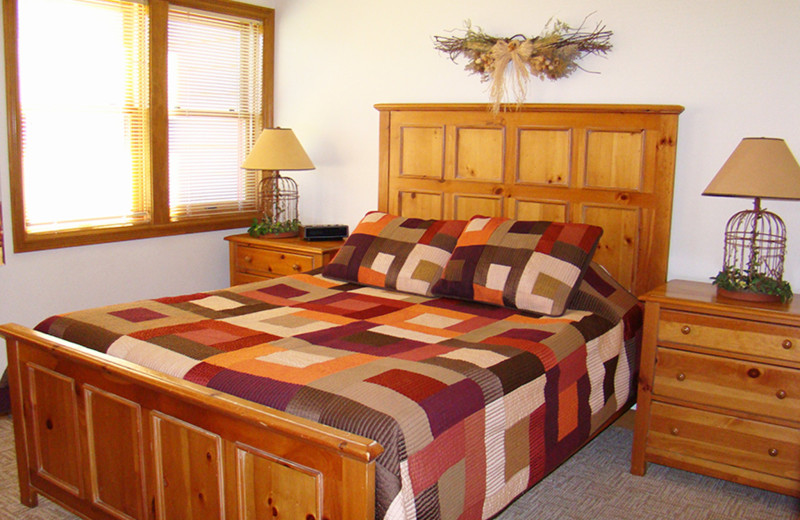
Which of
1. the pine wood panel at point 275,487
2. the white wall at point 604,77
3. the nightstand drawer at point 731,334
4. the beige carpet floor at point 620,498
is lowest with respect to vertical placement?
the beige carpet floor at point 620,498

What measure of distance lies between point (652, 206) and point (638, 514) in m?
1.36

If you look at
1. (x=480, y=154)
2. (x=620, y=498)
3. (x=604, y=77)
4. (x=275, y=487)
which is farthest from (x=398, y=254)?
(x=275, y=487)

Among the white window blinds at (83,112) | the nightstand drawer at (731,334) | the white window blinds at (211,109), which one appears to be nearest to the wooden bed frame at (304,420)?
the nightstand drawer at (731,334)

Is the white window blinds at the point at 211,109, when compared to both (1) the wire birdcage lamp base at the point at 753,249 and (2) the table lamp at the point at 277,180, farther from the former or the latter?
(1) the wire birdcage lamp base at the point at 753,249

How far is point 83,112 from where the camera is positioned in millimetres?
3730

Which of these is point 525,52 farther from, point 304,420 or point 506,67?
point 304,420

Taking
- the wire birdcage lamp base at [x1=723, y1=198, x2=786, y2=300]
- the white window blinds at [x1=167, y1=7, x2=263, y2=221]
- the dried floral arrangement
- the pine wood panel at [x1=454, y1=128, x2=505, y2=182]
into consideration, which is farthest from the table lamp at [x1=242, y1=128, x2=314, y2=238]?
the wire birdcage lamp base at [x1=723, y1=198, x2=786, y2=300]

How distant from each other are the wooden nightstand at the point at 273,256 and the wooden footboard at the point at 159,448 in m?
1.63

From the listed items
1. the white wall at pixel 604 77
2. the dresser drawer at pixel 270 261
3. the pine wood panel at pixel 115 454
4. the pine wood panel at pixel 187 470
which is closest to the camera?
the pine wood panel at pixel 187 470

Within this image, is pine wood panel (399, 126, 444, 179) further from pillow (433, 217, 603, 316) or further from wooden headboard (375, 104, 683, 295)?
pillow (433, 217, 603, 316)

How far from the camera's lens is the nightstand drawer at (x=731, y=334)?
266 cm

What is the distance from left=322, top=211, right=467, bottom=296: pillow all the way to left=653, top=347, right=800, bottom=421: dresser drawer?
101 centimetres

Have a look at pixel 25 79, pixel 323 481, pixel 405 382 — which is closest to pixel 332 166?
pixel 25 79

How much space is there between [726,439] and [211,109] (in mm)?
3226
